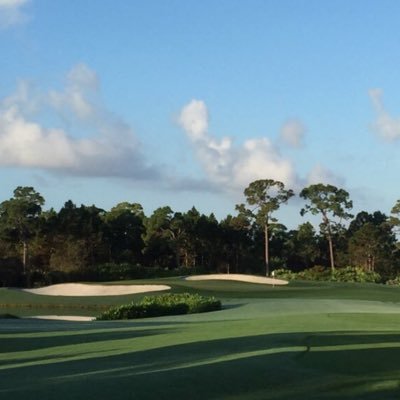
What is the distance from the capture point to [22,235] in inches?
2334

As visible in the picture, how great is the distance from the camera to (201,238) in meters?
69.1

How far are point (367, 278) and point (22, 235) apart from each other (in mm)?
28710

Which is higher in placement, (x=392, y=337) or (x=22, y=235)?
(x=22, y=235)

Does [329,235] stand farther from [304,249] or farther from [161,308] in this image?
[161,308]

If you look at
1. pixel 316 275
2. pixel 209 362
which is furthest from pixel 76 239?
pixel 209 362

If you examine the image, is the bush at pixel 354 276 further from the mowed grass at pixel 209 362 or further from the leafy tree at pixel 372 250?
the mowed grass at pixel 209 362

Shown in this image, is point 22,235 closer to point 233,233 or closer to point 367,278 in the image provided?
point 233,233

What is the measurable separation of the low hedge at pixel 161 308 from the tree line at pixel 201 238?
29.7 m

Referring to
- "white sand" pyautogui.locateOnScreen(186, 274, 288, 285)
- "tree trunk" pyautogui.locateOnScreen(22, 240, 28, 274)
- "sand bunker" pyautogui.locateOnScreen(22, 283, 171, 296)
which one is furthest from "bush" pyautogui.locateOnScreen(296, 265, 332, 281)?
"tree trunk" pyautogui.locateOnScreen(22, 240, 28, 274)

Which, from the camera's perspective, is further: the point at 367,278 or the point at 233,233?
the point at 233,233

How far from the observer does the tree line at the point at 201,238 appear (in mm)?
59438

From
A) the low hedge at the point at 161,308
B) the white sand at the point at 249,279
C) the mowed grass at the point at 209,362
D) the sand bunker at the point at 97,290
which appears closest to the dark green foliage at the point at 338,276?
the white sand at the point at 249,279

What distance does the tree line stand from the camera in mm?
59438

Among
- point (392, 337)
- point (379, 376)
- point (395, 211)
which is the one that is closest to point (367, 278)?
point (395, 211)
